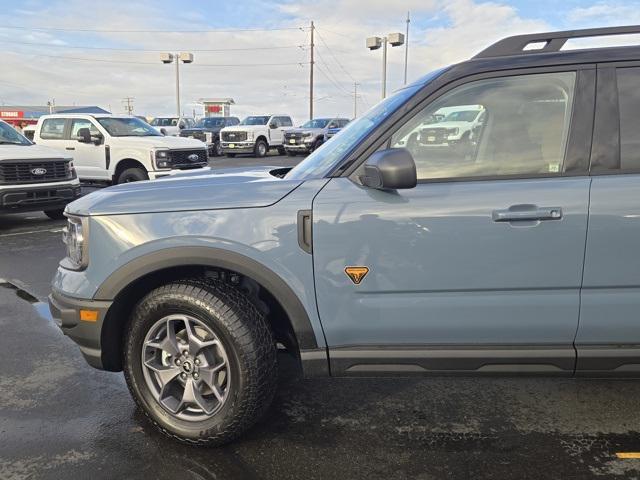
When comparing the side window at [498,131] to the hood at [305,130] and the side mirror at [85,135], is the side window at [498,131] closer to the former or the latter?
the side mirror at [85,135]

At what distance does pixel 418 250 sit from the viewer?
242cm

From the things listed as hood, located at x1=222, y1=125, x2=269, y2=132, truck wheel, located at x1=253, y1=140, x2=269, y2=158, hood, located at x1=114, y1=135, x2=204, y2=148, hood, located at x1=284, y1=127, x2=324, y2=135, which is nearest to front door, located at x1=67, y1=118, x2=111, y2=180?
hood, located at x1=114, y1=135, x2=204, y2=148

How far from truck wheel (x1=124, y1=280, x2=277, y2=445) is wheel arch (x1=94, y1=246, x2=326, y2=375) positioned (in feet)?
0.28

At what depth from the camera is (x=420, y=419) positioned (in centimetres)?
299

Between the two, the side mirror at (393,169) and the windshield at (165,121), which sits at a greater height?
the windshield at (165,121)

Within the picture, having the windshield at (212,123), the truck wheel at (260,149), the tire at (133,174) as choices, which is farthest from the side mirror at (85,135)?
the windshield at (212,123)

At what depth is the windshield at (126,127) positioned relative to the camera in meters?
11.3

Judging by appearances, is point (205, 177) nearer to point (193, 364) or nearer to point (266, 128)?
point (193, 364)

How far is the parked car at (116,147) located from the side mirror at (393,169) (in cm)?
884

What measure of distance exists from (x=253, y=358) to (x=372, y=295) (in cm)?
65

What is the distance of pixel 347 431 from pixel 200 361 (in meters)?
0.88

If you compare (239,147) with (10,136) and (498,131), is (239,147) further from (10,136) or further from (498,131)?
(498,131)

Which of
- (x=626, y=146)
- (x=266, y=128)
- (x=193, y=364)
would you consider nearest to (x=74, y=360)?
(x=193, y=364)

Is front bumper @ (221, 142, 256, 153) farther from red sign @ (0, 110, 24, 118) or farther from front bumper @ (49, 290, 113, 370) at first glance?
red sign @ (0, 110, 24, 118)
